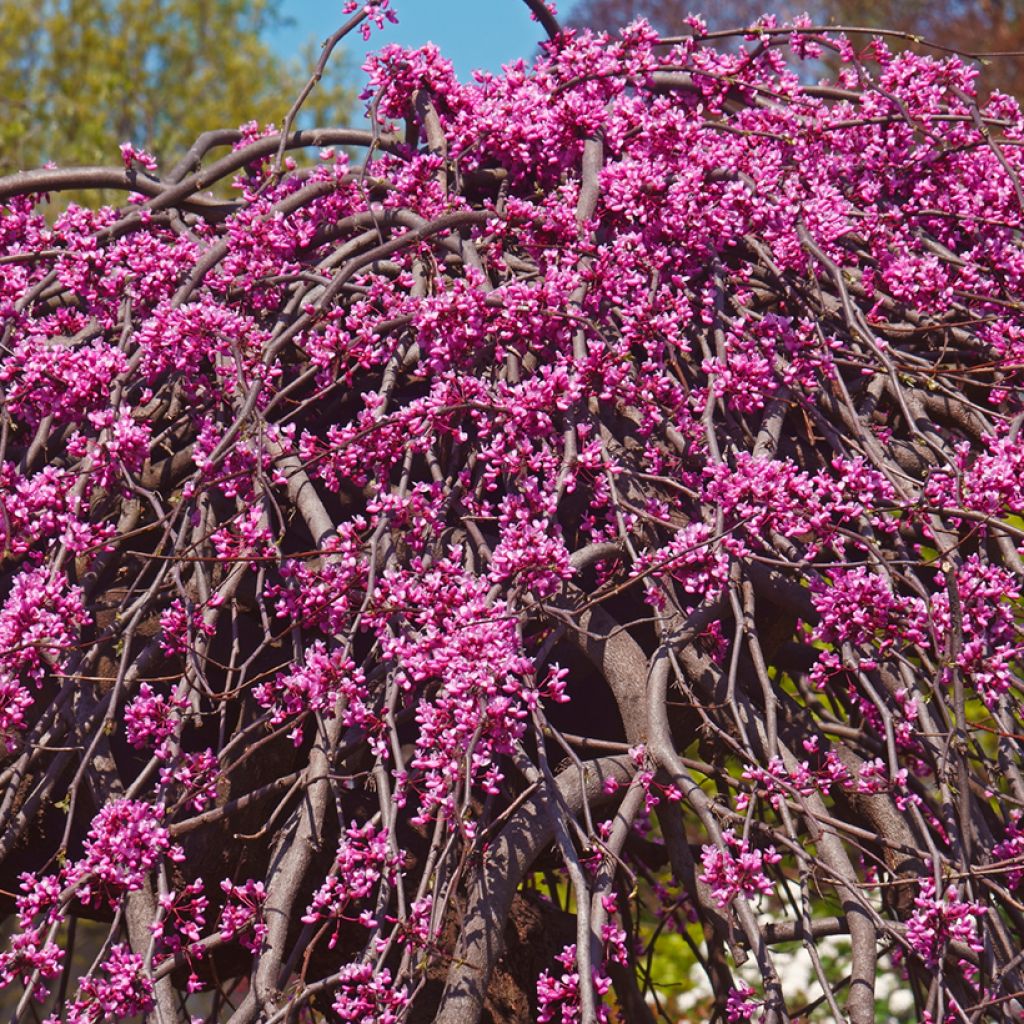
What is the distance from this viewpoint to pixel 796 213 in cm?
292

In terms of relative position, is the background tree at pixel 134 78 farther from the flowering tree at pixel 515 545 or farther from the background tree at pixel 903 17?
the flowering tree at pixel 515 545

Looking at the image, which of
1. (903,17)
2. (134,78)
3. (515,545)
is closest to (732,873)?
(515,545)

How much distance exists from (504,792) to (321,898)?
0.42 meters

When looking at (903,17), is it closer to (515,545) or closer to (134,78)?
(134,78)

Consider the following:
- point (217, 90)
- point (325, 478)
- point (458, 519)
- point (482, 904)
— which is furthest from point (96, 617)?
point (217, 90)

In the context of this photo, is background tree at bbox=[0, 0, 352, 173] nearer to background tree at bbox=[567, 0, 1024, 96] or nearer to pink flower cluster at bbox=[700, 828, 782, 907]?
background tree at bbox=[567, 0, 1024, 96]

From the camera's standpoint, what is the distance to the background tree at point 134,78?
14.8 m

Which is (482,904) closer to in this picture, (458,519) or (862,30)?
(458,519)

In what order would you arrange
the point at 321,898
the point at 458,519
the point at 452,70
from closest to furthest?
the point at 321,898 < the point at 458,519 < the point at 452,70

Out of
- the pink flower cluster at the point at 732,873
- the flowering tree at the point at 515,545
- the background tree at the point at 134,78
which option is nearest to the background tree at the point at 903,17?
the background tree at the point at 134,78

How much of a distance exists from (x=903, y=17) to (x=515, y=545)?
23179 millimetres

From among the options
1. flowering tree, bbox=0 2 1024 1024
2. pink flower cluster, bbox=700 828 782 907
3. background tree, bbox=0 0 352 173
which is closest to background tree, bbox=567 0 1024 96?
background tree, bbox=0 0 352 173

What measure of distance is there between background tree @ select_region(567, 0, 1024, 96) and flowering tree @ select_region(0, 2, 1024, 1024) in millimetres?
16952

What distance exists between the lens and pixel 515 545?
2.28m
